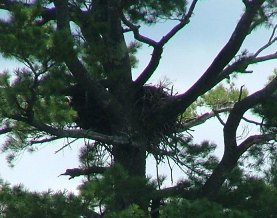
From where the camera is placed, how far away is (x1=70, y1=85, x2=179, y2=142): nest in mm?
10172

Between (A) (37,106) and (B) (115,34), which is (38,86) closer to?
(A) (37,106)

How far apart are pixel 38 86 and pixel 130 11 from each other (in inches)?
94.1

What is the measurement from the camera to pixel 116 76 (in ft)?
32.6

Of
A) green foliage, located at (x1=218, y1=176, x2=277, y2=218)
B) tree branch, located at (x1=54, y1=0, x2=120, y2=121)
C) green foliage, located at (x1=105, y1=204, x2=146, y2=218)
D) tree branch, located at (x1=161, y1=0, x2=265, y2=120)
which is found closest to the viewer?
green foliage, located at (x1=105, y1=204, x2=146, y2=218)

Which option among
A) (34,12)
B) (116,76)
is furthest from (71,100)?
(34,12)

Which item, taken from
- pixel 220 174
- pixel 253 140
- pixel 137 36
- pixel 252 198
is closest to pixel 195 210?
pixel 252 198

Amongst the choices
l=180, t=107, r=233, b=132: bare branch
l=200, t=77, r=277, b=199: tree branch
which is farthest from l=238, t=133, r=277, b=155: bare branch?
l=180, t=107, r=233, b=132: bare branch

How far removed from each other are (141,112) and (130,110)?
4.0 inches

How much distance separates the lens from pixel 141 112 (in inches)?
403

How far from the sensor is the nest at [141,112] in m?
10.2

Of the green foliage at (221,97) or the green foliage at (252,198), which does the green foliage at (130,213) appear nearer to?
the green foliage at (252,198)

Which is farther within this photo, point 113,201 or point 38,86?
point 113,201

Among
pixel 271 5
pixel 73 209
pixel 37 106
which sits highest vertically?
pixel 271 5

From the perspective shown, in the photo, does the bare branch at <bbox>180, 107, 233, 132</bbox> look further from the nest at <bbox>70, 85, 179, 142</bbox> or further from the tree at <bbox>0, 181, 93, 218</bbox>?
the tree at <bbox>0, 181, 93, 218</bbox>
